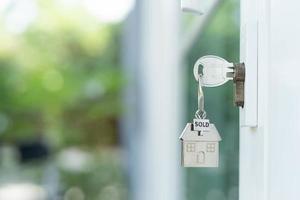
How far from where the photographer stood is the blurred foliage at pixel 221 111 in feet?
3.49

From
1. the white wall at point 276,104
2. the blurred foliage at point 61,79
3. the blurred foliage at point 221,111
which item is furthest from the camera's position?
the blurred foliage at point 61,79

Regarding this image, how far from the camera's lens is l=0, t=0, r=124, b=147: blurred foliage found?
19.5 feet

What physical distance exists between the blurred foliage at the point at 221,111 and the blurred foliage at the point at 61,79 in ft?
13.2

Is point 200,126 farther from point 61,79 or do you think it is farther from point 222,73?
point 61,79

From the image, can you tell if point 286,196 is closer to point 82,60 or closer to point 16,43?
point 16,43

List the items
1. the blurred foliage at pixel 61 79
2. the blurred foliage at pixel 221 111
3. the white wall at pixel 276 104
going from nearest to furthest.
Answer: the white wall at pixel 276 104
the blurred foliage at pixel 221 111
the blurred foliage at pixel 61 79

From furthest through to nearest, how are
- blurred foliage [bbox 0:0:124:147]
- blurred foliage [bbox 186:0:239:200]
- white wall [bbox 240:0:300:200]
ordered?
blurred foliage [bbox 0:0:124:147]
blurred foliage [bbox 186:0:239:200]
white wall [bbox 240:0:300:200]

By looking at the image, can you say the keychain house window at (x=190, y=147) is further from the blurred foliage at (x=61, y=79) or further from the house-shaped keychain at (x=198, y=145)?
the blurred foliage at (x=61, y=79)

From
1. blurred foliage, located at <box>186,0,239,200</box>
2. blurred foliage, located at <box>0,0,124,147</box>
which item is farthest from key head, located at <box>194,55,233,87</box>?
blurred foliage, located at <box>0,0,124,147</box>

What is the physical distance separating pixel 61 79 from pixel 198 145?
5.67 m

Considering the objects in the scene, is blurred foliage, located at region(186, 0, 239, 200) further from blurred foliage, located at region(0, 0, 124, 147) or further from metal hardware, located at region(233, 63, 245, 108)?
blurred foliage, located at region(0, 0, 124, 147)

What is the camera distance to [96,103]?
6426mm

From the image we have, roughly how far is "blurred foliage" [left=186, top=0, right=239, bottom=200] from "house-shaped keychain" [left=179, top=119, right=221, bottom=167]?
0.27m

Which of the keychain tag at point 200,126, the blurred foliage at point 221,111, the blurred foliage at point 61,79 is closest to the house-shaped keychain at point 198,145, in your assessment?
the keychain tag at point 200,126
